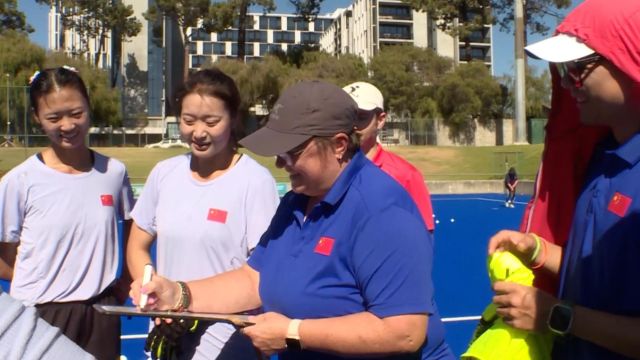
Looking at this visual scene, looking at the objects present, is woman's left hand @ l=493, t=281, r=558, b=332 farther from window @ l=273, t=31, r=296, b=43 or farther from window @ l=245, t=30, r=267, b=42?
window @ l=273, t=31, r=296, b=43

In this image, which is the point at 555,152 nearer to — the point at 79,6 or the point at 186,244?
the point at 186,244

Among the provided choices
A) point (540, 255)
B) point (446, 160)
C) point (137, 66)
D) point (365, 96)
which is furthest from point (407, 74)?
point (540, 255)

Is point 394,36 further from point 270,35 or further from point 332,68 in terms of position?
point 270,35

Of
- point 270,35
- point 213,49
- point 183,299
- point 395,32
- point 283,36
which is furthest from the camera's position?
point 283,36

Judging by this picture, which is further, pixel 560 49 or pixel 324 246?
pixel 324 246

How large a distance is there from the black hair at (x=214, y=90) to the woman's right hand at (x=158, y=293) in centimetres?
97

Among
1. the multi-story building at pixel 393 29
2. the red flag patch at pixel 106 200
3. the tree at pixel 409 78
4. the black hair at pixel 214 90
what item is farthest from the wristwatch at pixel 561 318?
the multi-story building at pixel 393 29

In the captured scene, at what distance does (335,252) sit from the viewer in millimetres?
2299

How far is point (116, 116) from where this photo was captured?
52219 mm

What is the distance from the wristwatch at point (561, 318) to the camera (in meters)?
2.09

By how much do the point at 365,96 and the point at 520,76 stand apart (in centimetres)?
4020

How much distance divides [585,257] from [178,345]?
1792 millimetres

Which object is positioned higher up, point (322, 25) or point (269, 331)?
point (322, 25)

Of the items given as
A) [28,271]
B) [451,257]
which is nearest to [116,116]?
[451,257]
